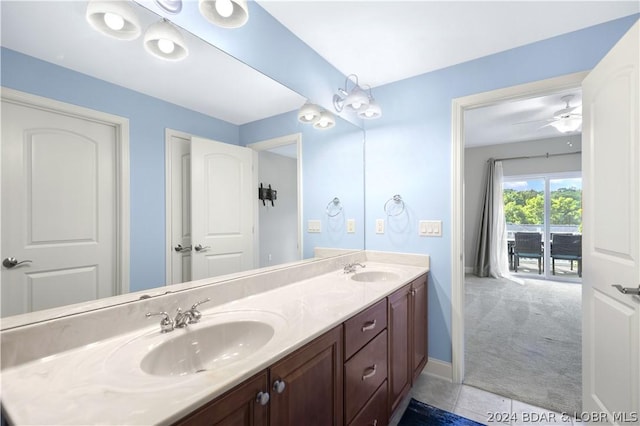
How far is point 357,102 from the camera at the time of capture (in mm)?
1981

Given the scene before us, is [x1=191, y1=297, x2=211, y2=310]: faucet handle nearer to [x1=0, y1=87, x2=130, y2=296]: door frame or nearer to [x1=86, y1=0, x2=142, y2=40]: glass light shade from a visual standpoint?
[x1=0, y1=87, x2=130, y2=296]: door frame

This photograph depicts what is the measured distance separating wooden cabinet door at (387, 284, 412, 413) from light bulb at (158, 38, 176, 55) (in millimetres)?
1543

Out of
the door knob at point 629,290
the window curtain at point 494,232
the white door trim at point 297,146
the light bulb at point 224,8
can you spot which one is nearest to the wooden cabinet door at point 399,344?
the white door trim at point 297,146

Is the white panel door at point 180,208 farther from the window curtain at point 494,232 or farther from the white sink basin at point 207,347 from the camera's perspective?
the window curtain at point 494,232

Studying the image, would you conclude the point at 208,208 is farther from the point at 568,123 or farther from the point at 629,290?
the point at 568,123

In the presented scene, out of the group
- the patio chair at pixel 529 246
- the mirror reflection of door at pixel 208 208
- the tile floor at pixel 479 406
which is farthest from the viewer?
the patio chair at pixel 529 246

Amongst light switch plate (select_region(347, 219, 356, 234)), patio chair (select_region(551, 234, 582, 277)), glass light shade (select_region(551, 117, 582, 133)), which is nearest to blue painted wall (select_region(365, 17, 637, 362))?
light switch plate (select_region(347, 219, 356, 234))

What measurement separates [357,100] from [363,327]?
1.50 m

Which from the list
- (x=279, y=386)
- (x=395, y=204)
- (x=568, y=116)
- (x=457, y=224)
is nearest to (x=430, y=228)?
(x=457, y=224)

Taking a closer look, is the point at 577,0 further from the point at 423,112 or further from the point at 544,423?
the point at 544,423

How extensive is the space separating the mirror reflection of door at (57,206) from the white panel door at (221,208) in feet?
1.08

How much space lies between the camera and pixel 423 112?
218cm

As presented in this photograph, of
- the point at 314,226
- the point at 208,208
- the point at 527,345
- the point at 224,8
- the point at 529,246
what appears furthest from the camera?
the point at 529,246

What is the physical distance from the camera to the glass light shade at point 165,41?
1052 millimetres
